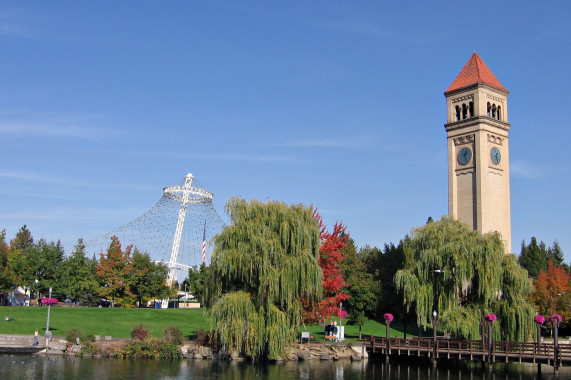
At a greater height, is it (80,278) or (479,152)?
(479,152)

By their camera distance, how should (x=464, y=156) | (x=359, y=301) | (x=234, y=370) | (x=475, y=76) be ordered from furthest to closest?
(x=475, y=76) < (x=464, y=156) < (x=359, y=301) < (x=234, y=370)

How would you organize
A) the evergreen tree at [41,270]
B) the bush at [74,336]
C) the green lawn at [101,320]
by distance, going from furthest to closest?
the evergreen tree at [41,270] → the green lawn at [101,320] → the bush at [74,336]

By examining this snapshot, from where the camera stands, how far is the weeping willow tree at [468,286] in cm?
4831

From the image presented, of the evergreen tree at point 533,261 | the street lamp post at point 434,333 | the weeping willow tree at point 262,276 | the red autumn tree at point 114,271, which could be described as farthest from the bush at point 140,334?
the evergreen tree at point 533,261

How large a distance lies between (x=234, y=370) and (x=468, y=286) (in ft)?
68.0

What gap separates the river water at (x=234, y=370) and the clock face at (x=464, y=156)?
34.3 metres

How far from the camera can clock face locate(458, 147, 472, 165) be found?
77500 millimetres

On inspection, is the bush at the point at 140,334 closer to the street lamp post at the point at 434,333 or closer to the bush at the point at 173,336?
the bush at the point at 173,336

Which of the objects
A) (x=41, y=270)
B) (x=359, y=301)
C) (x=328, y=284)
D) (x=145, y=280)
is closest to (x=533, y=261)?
(x=359, y=301)

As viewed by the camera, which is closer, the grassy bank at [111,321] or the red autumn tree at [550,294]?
the grassy bank at [111,321]

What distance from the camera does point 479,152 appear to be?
249 feet

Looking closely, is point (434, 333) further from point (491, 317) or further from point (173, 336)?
point (173, 336)

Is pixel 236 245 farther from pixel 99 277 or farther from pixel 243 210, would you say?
pixel 99 277

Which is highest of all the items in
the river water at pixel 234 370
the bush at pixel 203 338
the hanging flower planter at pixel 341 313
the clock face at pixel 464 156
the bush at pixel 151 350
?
the clock face at pixel 464 156
